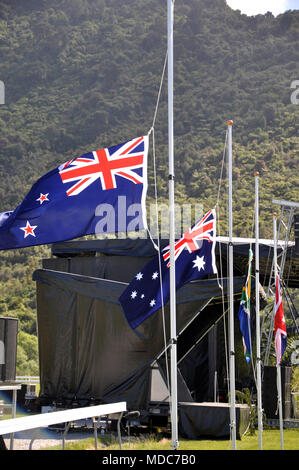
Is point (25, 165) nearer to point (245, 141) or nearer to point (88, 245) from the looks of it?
point (245, 141)

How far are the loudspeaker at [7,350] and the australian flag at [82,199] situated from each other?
28.2 feet

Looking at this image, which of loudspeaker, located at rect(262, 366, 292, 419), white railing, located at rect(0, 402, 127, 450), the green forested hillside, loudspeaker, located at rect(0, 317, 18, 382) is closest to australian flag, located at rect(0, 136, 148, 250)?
white railing, located at rect(0, 402, 127, 450)

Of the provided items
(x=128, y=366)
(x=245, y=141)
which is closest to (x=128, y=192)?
(x=128, y=366)

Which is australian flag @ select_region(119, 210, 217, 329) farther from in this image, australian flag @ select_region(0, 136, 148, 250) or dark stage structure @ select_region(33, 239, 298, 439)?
dark stage structure @ select_region(33, 239, 298, 439)

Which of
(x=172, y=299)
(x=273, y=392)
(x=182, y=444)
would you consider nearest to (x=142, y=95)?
(x=273, y=392)

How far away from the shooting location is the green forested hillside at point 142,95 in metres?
64.4

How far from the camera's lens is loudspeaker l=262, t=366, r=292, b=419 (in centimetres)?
1902

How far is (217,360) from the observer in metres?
20.0

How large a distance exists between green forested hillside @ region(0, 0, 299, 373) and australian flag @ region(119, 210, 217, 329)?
38.7m

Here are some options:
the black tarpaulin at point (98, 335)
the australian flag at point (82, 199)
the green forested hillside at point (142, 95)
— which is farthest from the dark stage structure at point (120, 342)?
the green forested hillside at point (142, 95)

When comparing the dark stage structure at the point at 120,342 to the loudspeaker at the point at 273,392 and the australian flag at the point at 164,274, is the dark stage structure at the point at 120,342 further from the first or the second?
the australian flag at the point at 164,274

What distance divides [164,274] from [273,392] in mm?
9798

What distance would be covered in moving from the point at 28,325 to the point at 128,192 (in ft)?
164

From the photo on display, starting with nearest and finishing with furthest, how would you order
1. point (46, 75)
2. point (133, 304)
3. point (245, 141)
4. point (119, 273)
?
point (133, 304) → point (119, 273) → point (245, 141) → point (46, 75)
